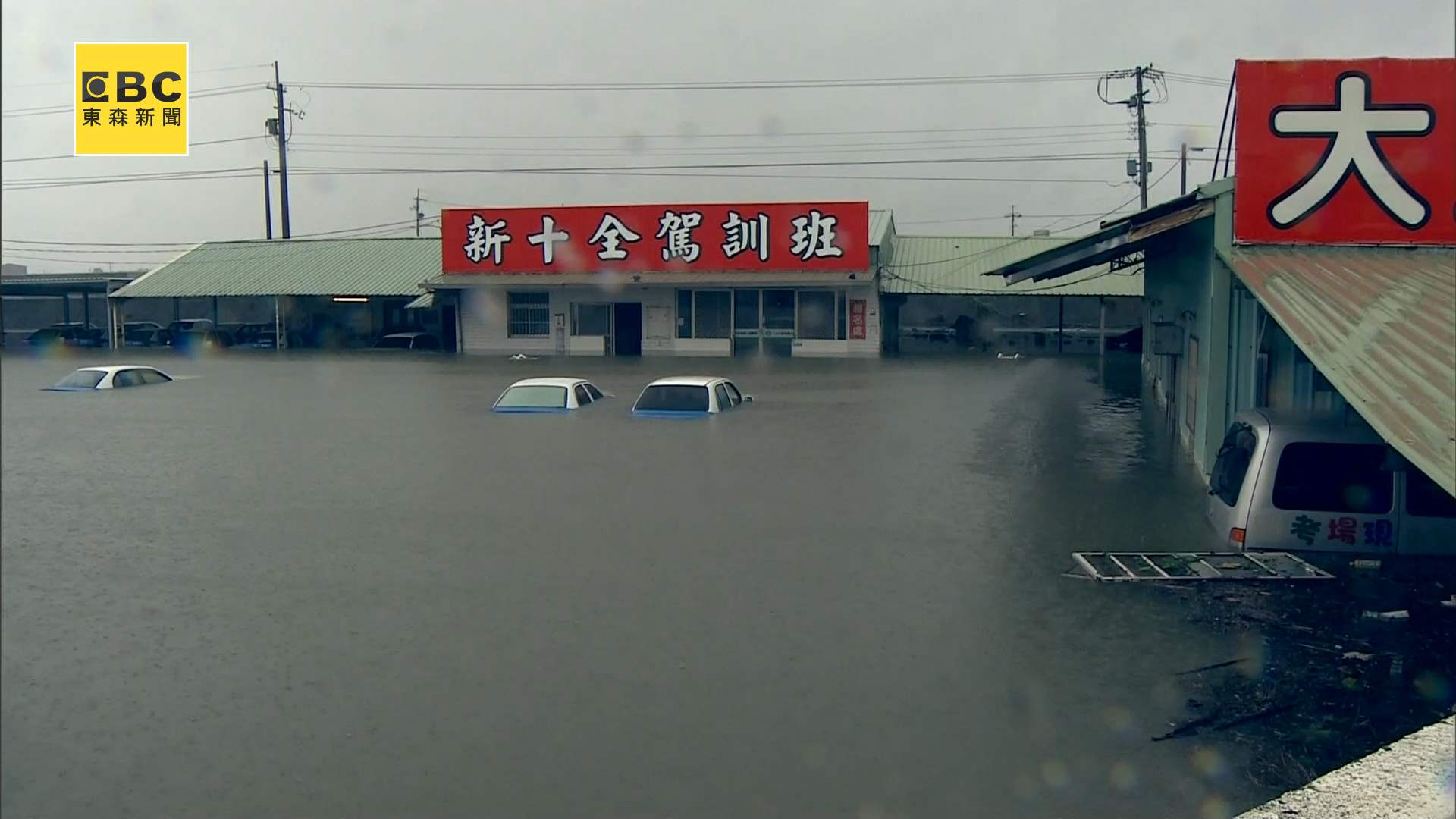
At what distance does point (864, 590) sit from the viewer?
374 inches

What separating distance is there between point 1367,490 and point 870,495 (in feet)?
18.0

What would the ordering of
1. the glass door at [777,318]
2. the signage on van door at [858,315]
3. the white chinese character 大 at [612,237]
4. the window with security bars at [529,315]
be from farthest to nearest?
the window with security bars at [529,315], the glass door at [777,318], the signage on van door at [858,315], the white chinese character 大 at [612,237]

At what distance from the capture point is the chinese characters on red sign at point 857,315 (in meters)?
42.2

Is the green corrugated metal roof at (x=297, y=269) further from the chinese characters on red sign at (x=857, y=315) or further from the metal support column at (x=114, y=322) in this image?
the chinese characters on red sign at (x=857, y=315)

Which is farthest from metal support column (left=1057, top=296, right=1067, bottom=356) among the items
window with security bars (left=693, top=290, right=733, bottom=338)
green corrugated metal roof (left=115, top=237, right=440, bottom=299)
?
green corrugated metal roof (left=115, top=237, right=440, bottom=299)

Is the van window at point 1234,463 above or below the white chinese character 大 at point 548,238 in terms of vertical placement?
below

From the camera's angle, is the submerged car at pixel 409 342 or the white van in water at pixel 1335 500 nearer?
the white van in water at pixel 1335 500

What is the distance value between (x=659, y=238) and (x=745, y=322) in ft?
14.2

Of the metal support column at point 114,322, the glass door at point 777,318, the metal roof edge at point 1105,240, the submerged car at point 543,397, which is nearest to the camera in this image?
the metal roof edge at point 1105,240

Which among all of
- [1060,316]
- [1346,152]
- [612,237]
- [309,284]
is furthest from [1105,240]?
[309,284]

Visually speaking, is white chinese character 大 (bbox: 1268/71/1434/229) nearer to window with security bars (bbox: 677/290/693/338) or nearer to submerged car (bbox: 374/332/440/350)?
window with security bars (bbox: 677/290/693/338)

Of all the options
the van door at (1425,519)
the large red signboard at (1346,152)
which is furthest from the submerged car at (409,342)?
the van door at (1425,519)

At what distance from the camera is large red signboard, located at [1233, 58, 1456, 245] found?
12953 mm

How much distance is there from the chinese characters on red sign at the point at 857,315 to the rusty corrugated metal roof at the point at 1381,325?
95.4 ft
